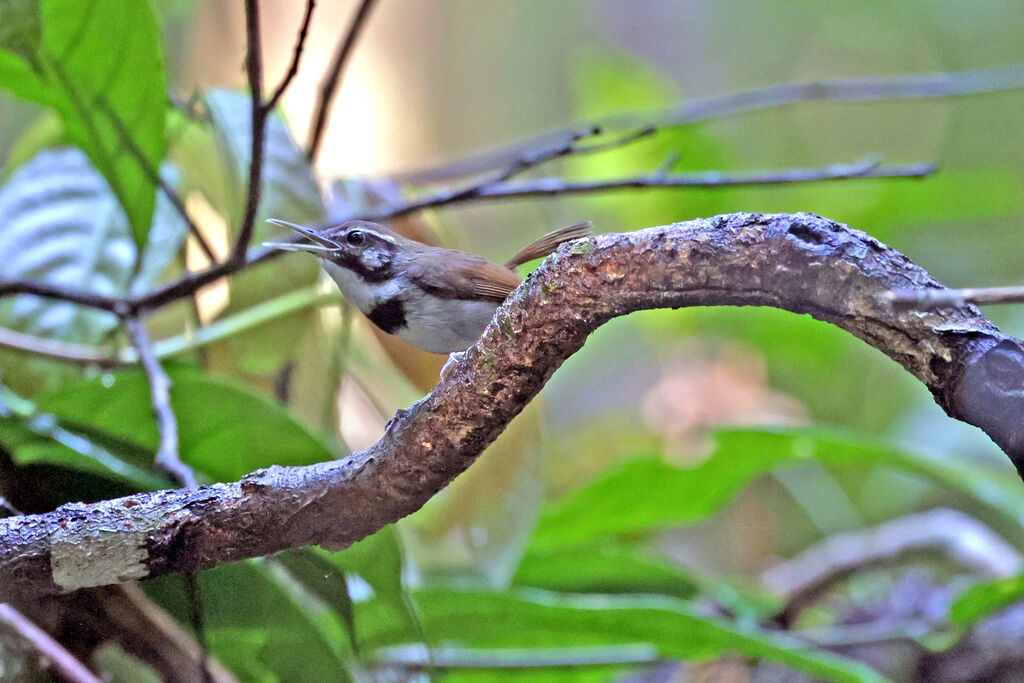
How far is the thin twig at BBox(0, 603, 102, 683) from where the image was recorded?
0.94 m

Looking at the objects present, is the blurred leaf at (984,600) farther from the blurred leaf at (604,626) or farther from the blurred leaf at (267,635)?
the blurred leaf at (267,635)

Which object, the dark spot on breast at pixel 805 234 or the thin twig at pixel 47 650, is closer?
the dark spot on breast at pixel 805 234

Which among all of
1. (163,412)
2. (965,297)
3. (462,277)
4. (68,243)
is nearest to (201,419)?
(163,412)

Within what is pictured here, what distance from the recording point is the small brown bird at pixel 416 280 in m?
1.02

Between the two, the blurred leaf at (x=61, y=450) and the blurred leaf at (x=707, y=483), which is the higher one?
the blurred leaf at (x=707, y=483)

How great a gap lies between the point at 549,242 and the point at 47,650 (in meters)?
0.73

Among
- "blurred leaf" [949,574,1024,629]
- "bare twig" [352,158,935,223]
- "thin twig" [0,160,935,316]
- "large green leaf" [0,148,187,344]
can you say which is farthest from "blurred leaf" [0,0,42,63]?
"blurred leaf" [949,574,1024,629]

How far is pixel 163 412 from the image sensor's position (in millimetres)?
1172

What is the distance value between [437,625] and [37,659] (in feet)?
2.29

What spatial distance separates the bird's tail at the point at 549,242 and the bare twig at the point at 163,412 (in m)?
0.47

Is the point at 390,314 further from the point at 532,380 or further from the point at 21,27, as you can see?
the point at 21,27

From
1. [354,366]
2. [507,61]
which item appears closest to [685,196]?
[354,366]

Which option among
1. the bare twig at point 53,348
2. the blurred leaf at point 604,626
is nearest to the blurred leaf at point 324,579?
the blurred leaf at point 604,626

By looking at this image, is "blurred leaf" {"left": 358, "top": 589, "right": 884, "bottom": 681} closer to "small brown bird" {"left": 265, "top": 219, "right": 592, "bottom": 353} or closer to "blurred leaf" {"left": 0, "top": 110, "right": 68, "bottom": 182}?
"small brown bird" {"left": 265, "top": 219, "right": 592, "bottom": 353}
